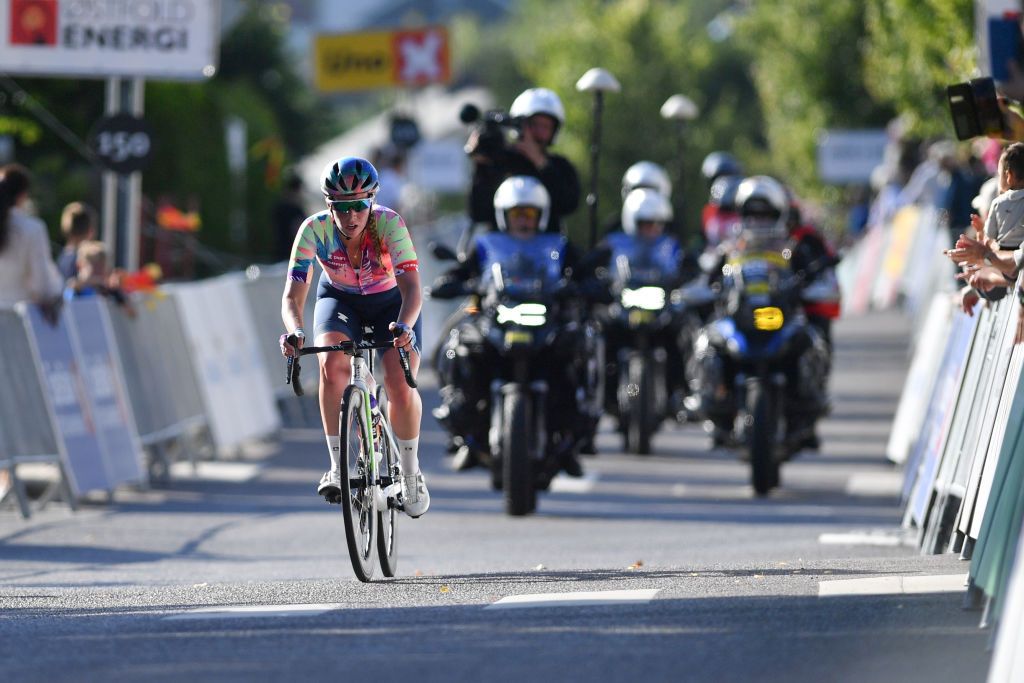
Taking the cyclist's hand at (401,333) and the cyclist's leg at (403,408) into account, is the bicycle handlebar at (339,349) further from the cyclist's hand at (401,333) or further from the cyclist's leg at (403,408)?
the cyclist's leg at (403,408)

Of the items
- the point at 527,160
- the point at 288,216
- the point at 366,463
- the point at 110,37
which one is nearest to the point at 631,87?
the point at 288,216

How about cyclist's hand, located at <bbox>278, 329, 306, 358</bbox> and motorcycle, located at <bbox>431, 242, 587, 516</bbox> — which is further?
motorcycle, located at <bbox>431, 242, 587, 516</bbox>

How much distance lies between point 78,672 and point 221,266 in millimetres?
29916

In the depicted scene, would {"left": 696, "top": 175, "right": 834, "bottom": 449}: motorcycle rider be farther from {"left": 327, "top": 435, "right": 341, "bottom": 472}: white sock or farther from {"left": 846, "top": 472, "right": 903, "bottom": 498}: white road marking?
{"left": 327, "top": 435, "right": 341, "bottom": 472}: white sock

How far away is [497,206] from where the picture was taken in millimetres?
14297

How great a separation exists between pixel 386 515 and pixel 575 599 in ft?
5.31

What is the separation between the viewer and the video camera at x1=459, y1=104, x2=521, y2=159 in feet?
48.4

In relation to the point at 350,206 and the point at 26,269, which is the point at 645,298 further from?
the point at 350,206

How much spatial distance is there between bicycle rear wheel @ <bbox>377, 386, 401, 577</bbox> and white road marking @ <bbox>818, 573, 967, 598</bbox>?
6.78 ft

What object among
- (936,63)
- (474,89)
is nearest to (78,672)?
(936,63)

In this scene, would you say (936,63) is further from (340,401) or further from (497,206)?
(340,401)

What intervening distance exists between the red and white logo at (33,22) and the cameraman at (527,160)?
19.7ft

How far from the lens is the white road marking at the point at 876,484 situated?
16.2 metres

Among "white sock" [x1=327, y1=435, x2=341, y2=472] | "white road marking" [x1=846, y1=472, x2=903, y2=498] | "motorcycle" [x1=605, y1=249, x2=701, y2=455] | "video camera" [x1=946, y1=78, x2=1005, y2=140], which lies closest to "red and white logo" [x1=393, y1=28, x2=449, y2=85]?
"motorcycle" [x1=605, y1=249, x2=701, y2=455]
